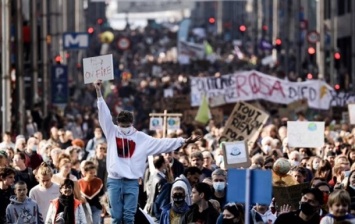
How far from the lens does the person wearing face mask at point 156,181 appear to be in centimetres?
1992

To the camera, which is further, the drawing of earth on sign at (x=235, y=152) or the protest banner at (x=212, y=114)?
the protest banner at (x=212, y=114)

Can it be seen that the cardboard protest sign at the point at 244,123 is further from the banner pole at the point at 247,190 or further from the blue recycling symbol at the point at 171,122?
the banner pole at the point at 247,190

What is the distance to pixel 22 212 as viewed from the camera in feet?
55.6

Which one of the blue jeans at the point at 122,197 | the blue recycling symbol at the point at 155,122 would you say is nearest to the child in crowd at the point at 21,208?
the blue jeans at the point at 122,197

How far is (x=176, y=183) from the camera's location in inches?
653

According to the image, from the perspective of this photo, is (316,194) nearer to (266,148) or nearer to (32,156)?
A: (32,156)

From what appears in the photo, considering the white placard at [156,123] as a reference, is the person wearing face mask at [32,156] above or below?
below

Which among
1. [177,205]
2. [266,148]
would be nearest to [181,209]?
Result: [177,205]

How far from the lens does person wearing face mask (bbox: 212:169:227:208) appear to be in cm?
1769

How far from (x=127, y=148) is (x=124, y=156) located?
0.27 ft

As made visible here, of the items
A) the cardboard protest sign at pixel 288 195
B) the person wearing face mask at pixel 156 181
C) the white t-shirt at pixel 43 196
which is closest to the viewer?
the cardboard protest sign at pixel 288 195

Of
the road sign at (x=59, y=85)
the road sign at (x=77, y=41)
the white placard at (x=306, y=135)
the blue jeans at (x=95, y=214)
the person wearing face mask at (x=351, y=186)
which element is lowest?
the blue jeans at (x=95, y=214)

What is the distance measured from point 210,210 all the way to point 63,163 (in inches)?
187

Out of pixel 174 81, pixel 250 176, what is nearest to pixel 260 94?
pixel 250 176
